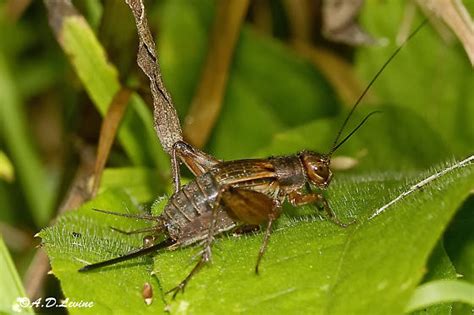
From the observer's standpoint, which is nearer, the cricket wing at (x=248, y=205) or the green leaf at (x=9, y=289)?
the green leaf at (x=9, y=289)

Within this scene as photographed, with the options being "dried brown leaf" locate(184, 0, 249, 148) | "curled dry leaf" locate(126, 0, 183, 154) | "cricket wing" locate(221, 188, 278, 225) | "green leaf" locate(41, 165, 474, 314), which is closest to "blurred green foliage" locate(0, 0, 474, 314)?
"green leaf" locate(41, 165, 474, 314)

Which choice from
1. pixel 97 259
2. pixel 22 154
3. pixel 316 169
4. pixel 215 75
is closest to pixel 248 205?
pixel 316 169

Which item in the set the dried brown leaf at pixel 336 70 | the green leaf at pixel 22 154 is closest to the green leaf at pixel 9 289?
the green leaf at pixel 22 154

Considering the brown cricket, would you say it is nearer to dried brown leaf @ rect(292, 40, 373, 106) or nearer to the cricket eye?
the cricket eye

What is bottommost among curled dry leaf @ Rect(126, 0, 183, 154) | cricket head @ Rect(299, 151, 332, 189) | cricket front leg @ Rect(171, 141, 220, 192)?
cricket head @ Rect(299, 151, 332, 189)

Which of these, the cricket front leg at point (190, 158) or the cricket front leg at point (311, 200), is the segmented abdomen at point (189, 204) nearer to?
the cricket front leg at point (190, 158)

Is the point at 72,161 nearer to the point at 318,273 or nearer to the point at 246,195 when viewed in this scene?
the point at 246,195
